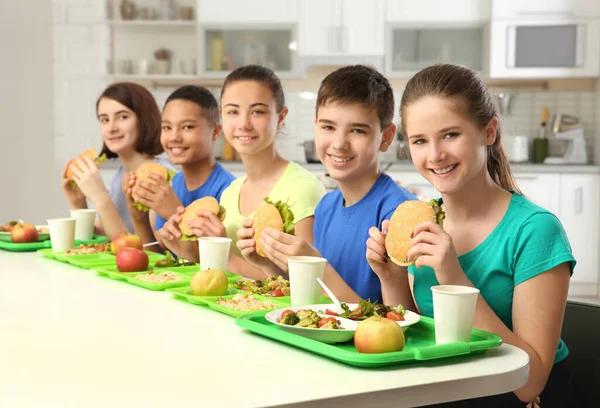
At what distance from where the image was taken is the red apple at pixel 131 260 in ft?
6.59

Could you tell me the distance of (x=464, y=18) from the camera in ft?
18.8

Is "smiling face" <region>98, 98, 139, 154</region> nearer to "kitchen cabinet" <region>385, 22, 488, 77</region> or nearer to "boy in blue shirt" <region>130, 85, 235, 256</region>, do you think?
"boy in blue shirt" <region>130, 85, 235, 256</region>

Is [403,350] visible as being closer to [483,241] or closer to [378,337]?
[378,337]

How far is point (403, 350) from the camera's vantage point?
1188mm

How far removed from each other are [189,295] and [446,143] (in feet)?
2.15

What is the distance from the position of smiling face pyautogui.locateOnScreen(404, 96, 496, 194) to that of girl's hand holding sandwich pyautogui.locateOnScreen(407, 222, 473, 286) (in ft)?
0.65

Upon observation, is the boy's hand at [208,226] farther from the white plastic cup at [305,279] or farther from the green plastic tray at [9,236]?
the green plastic tray at [9,236]

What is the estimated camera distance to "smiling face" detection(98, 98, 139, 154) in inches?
120

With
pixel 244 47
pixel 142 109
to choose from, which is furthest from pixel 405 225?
pixel 244 47

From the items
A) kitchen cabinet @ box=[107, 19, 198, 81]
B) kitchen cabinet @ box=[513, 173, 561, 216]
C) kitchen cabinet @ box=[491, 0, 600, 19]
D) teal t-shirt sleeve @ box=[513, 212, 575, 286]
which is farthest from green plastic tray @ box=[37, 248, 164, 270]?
kitchen cabinet @ box=[491, 0, 600, 19]

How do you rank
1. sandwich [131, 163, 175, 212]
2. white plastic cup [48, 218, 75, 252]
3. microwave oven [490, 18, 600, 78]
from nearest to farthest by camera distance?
white plastic cup [48, 218, 75, 252] < sandwich [131, 163, 175, 212] < microwave oven [490, 18, 600, 78]

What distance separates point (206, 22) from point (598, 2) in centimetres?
292

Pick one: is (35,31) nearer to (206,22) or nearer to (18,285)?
(206,22)

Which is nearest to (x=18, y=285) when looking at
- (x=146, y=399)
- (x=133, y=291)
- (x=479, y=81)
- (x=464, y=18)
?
(x=133, y=291)
